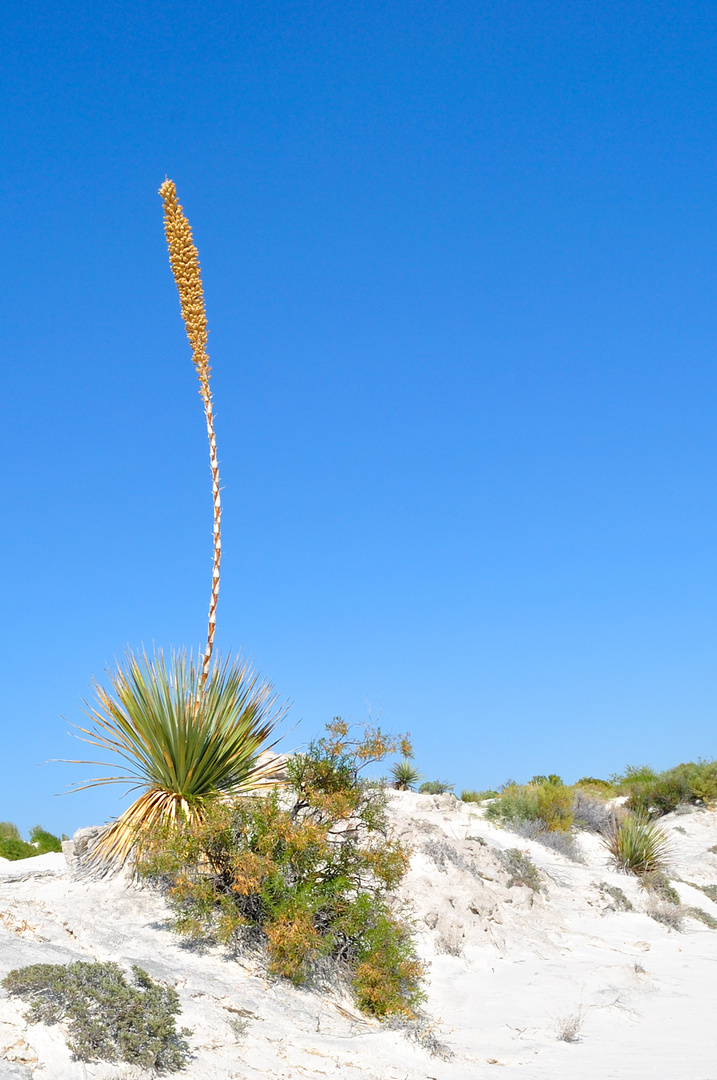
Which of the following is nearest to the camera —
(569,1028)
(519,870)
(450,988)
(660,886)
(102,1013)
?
(102,1013)

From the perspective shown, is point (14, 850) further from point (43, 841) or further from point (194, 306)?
point (194, 306)

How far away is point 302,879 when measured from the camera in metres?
8.66

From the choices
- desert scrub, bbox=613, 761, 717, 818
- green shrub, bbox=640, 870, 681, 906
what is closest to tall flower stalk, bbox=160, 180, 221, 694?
green shrub, bbox=640, 870, 681, 906

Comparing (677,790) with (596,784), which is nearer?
(677,790)

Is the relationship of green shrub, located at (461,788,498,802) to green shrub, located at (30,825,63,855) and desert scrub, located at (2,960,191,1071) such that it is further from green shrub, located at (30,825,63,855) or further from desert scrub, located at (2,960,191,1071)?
desert scrub, located at (2,960,191,1071)

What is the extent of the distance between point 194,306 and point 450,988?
8510 millimetres

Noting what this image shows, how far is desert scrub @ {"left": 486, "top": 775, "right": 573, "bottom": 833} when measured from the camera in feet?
61.3

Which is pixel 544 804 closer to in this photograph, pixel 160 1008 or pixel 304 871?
pixel 304 871

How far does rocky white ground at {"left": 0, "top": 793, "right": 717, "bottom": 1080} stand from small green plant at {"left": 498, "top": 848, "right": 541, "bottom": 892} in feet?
1.01

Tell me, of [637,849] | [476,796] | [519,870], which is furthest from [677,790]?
[519,870]

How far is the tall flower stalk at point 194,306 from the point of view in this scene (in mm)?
10211

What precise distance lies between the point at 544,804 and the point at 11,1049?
52.5 feet

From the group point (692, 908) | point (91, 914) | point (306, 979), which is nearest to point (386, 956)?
point (306, 979)

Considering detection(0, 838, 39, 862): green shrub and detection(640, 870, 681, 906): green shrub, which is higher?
detection(640, 870, 681, 906): green shrub
